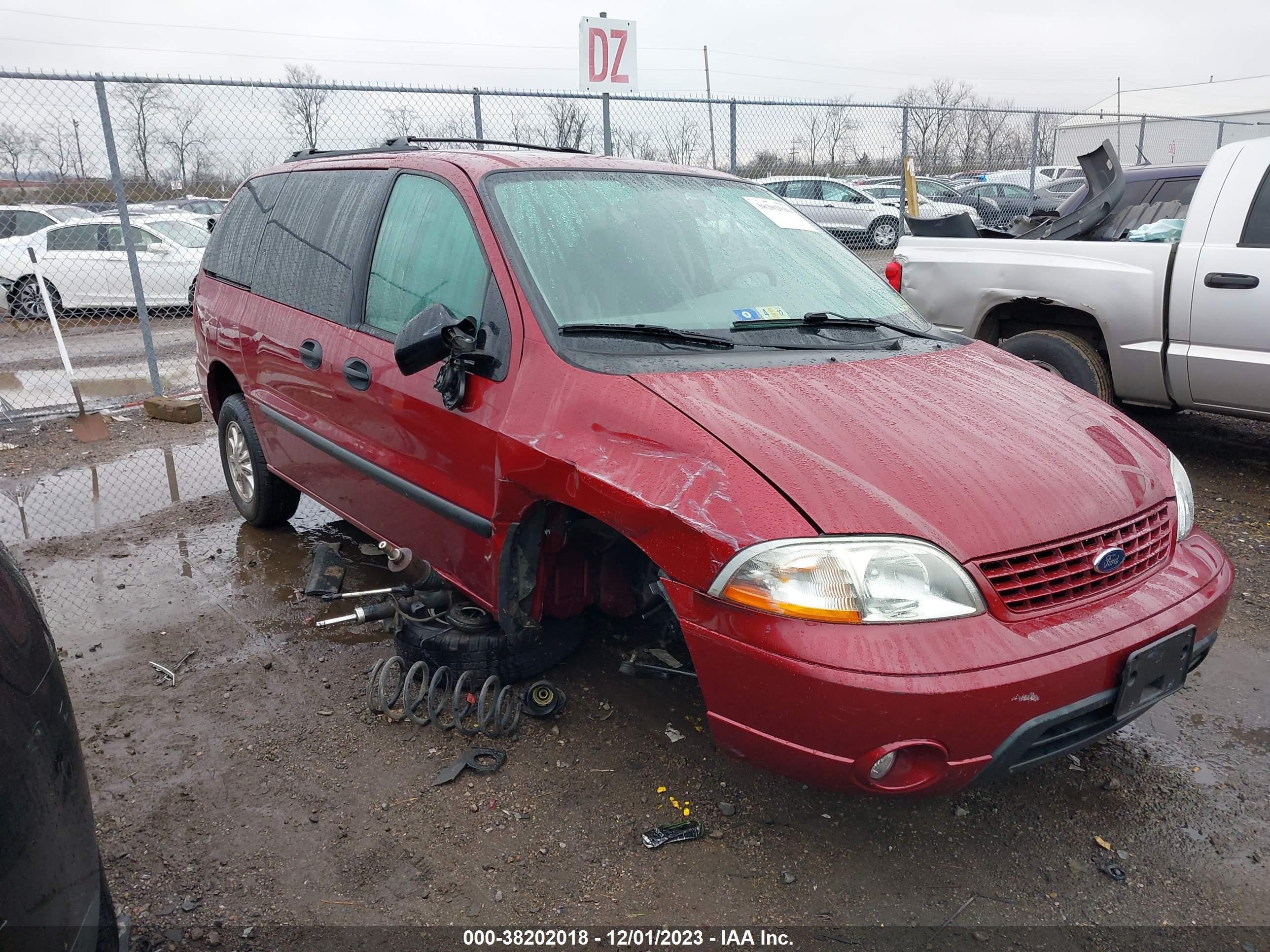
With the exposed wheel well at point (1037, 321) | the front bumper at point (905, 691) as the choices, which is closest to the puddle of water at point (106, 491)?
the front bumper at point (905, 691)

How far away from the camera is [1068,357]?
5.62 m

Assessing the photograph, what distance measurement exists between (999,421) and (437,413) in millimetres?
1678

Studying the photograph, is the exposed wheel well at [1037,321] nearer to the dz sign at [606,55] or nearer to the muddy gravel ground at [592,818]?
the muddy gravel ground at [592,818]

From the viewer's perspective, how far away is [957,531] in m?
2.15

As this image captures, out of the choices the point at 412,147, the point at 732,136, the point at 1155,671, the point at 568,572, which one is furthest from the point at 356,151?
the point at 732,136

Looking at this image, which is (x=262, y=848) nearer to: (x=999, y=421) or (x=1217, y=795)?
(x=999, y=421)

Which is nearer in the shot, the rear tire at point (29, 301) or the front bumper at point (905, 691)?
the front bumper at point (905, 691)

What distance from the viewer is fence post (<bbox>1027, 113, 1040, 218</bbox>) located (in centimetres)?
1242

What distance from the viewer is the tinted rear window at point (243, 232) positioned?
4.45 m

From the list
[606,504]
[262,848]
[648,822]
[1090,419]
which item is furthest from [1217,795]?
[262,848]

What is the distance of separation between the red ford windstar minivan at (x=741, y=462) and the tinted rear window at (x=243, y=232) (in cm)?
50

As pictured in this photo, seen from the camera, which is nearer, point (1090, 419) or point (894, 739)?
point (894, 739)

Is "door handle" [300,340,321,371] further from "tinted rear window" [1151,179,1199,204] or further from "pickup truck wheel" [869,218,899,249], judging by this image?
"pickup truck wheel" [869,218,899,249]

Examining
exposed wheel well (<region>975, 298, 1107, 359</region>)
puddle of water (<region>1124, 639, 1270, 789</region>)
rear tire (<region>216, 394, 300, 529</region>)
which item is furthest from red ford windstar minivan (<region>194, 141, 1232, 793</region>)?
exposed wheel well (<region>975, 298, 1107, 359</region>)
